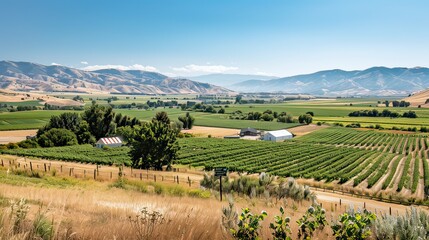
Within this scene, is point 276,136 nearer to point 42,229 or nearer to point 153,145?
point 153,145

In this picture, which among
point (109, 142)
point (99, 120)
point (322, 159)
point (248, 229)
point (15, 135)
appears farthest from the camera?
point (15, 135)

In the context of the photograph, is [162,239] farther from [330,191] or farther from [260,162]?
[260,162]

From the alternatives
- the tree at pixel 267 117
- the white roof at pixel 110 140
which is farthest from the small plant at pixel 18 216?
the tree at pixel 267 117

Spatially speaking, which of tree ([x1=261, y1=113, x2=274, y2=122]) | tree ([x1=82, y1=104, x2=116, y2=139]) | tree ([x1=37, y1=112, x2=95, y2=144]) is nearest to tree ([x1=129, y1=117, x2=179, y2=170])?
tree ([x1=37, y1=112, x2=95, y2=144])

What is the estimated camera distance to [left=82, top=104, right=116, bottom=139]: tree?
89.1 m

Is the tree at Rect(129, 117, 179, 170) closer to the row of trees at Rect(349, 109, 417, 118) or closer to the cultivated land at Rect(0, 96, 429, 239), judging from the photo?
the cultivated land at Rect(0, 96, 429, 239)

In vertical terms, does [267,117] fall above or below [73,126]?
below

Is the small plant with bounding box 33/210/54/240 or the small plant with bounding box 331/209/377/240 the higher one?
the small plant with bounding box 33/210/54/240

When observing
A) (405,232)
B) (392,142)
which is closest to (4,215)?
(405,232)

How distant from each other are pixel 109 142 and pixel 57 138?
1155 centimetres

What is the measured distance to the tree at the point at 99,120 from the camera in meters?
89.1

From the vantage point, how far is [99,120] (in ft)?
293

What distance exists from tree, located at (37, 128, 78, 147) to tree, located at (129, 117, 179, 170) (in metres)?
37.5

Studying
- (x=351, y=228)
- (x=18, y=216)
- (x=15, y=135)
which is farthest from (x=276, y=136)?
(x=18, y=216)
